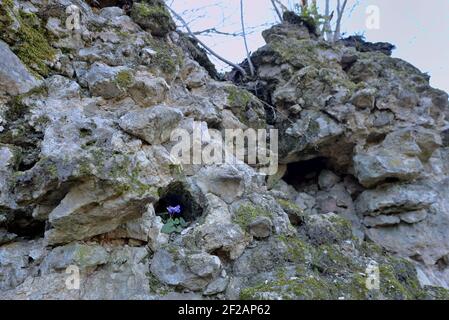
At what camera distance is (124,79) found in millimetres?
3150

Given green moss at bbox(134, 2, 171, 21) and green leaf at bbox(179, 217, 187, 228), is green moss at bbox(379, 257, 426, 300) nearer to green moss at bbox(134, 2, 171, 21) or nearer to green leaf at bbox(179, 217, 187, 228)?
green leaf at bbox(179, 217, 187, 228)

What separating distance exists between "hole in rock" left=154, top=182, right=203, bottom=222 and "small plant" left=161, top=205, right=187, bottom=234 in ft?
0.36

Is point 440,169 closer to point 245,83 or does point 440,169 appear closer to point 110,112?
point 245,83

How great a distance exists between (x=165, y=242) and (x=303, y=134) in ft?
8.40

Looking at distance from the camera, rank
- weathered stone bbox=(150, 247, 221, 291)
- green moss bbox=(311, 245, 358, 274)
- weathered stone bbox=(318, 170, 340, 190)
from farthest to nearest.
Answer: weathered stone bbox=(318, 170, 340, 190) → green moss bbox=(311, 245, 358, 274) → weathered stone bbox=(150, 247, 221, 291)

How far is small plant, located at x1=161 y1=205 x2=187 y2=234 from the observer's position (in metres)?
2.49

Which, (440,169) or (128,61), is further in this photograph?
(440,169)

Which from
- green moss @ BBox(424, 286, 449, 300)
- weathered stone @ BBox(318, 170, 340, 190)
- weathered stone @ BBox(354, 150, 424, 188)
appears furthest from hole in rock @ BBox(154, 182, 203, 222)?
weathered stone @ BBox(318, 170, 340, 190)

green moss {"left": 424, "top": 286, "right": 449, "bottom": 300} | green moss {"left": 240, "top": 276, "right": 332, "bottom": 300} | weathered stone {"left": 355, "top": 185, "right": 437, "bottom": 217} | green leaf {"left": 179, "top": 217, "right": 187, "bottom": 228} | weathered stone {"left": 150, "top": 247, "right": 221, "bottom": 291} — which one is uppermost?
weathered stone {"left": 355, "top": 185, "right": 437, "bottom": 217}

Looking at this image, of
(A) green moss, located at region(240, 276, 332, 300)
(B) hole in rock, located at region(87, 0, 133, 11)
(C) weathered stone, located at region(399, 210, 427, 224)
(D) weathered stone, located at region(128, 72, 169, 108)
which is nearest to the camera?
(A) green moss, located at region(240, 276, 332, 300)

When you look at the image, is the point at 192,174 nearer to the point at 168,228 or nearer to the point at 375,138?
the point at 168,228
